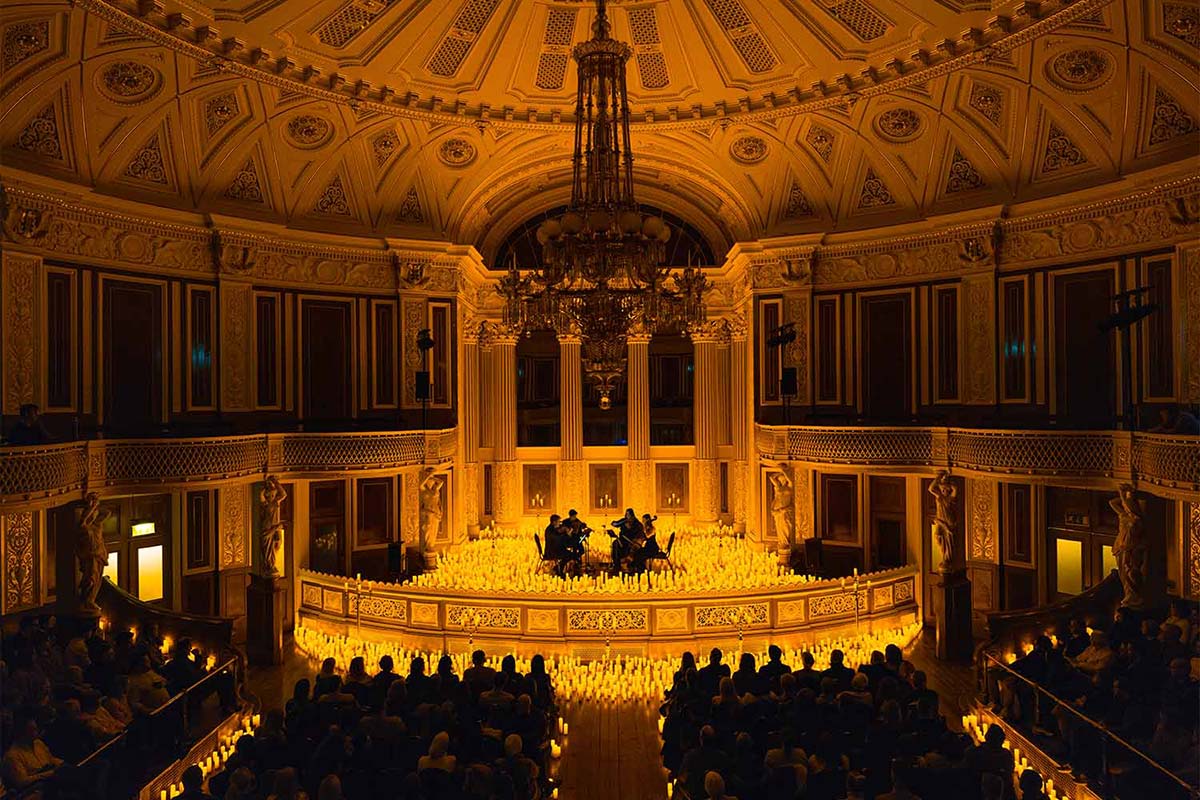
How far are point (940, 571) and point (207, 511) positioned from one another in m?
14.0

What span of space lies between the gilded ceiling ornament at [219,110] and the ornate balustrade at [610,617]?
31.7ft

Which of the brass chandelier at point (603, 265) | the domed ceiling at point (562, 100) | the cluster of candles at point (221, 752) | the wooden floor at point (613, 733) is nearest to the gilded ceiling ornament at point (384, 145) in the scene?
the domed ceiling at point (562, 100)

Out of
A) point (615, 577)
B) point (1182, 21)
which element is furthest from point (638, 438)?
point (1182, 21)

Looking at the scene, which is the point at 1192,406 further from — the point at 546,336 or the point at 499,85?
the point at 546,336

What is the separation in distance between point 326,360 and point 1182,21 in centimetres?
1717

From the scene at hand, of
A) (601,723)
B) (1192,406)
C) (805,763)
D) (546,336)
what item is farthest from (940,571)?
(546,336)

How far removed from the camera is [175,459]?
13.8 metres

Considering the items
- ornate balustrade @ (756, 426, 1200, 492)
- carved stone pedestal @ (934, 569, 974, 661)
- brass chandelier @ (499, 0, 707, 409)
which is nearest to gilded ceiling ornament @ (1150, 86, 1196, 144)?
ornate balustrade @ (756, 426, 1200, 492)

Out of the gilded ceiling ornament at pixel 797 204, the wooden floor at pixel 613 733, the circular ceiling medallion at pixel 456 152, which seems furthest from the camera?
the gilded ceiling ornament at pixel 797 204

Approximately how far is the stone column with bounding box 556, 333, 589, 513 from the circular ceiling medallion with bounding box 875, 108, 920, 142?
9728 mm

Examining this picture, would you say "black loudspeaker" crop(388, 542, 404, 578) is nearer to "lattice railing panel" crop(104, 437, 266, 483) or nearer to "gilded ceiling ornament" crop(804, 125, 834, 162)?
"lattice railing panel" crop(104, 437, 266, 483)

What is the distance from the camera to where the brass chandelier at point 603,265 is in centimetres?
1022

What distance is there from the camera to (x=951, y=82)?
1570cm

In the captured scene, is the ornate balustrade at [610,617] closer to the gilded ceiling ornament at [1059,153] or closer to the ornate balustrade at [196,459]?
the ornate balustrade at [196,459]
